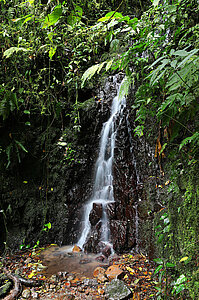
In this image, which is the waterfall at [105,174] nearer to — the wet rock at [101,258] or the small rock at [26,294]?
the wet rock at [101,258]

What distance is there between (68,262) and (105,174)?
1.97 meters

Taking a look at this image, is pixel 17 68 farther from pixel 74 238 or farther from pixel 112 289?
pixel 112 289


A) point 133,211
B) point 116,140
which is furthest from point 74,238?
point 116,140

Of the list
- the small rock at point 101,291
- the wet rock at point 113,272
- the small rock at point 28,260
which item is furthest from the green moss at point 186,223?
the small rock at point 28,260

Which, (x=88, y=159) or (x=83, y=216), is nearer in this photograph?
(x=83, y=216)

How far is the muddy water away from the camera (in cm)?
303

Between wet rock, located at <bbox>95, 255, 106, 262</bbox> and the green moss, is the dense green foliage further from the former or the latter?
wet rock, located at <bbox>95, 255, 106, 262</bbox>

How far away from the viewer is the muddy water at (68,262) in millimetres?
3033

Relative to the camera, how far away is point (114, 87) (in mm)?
5094

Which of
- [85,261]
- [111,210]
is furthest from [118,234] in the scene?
[85,261]

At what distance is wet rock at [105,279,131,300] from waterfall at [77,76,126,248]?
130 centimetres

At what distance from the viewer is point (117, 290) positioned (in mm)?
2363

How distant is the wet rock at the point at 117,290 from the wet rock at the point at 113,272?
12 centimetres

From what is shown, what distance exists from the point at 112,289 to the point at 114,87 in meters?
4.55
